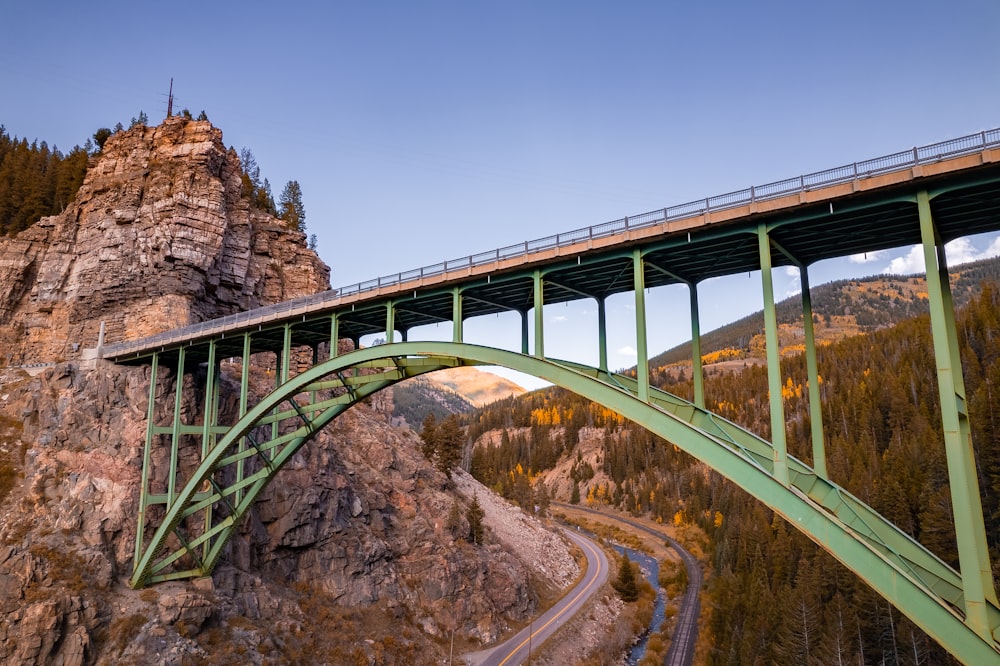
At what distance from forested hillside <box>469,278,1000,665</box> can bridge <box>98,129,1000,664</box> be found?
22.9 meters

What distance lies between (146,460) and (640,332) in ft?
77.8

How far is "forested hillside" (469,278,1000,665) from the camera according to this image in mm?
34844

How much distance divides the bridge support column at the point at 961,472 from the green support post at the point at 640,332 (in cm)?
616

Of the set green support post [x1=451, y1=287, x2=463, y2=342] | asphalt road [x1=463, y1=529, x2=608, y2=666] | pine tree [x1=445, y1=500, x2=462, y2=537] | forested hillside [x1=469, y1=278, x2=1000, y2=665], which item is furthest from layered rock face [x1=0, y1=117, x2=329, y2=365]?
forested hillside [x1=469, y1=278, x2=1000, y2=665]

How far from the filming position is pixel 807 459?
8500 centimetres

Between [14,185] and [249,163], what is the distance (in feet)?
139

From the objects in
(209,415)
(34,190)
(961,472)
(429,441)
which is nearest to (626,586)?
(429,441)

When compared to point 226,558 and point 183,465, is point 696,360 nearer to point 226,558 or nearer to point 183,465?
point 226,558

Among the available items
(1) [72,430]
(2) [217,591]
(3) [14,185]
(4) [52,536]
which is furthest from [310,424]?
(3) [14,185]

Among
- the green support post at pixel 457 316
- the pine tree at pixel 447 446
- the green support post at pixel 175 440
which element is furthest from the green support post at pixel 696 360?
the pine tree at pixel 447 446

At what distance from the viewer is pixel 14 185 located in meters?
49.8

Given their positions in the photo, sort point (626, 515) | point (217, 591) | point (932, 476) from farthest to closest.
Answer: point (626, 515) → point (932, 476) → point (217, 591)

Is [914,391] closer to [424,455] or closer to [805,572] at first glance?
[805,572]

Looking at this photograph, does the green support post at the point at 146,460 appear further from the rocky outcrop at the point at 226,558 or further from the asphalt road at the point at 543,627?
the asphalt road at the point at 543,627
